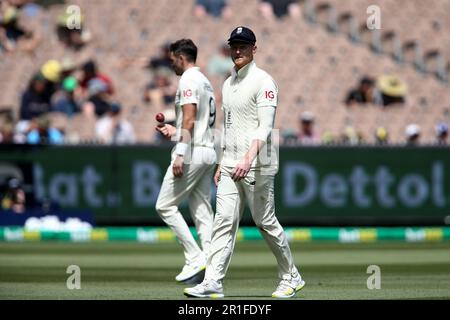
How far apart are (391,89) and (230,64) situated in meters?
3.20

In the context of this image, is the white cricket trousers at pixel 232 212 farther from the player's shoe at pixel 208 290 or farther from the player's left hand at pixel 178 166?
the player's left hand at pixel 178 166

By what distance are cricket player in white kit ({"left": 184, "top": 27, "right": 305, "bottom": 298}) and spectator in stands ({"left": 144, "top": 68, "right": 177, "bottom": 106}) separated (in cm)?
1108

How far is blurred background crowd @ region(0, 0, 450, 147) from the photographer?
766 inches

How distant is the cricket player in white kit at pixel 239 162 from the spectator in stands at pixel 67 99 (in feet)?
35.6

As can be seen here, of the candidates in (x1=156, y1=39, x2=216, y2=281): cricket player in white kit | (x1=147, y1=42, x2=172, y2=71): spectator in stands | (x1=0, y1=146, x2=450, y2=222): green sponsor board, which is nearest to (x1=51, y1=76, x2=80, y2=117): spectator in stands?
(x1=147, y1=42, x2=172, y2=71): spectator in stands

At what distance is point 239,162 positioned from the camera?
28.7 feet

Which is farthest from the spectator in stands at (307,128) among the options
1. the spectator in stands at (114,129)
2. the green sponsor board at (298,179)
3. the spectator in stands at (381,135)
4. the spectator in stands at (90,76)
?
the spectator in stands at (90,76)

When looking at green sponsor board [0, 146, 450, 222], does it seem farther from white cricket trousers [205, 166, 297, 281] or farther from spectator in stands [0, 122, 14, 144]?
white cricket trousers [205, 166, 297, 281]

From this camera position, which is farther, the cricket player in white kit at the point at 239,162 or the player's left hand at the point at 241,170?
the cricket player in white kit at the point at 239,162

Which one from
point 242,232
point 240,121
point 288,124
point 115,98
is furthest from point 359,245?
point 240,121

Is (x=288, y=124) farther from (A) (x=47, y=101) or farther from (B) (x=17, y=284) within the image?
(B) (x=17, y=284)

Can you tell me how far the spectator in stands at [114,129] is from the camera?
18.6 meters

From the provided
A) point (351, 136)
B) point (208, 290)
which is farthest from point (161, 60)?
point (208, 290)

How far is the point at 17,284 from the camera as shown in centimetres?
1030
